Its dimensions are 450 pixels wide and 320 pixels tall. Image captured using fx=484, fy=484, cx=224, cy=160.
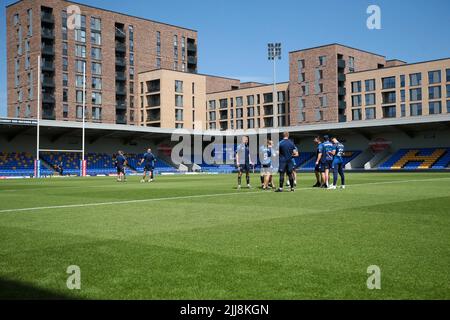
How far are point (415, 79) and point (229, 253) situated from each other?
8055cm

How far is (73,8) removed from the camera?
7462 centimetres

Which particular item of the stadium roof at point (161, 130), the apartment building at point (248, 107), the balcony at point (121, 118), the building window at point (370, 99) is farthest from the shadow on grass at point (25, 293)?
the apartment building at point (248, 107)

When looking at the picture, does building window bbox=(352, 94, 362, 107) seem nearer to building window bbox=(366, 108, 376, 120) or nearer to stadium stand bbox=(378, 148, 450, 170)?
building window bbox=(366, 108, 376, 120)

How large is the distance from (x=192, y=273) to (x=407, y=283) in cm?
206

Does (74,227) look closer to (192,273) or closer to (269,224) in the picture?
(269,224)

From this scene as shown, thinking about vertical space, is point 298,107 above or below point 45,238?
above

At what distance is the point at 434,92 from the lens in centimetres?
7812

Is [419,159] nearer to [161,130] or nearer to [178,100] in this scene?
[161,130]

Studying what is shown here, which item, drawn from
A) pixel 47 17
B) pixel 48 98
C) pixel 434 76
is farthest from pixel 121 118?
pixel 434 76

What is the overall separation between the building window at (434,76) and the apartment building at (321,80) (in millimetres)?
15201

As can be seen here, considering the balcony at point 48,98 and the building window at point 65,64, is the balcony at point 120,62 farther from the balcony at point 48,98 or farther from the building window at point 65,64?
the balcony at point 48,98

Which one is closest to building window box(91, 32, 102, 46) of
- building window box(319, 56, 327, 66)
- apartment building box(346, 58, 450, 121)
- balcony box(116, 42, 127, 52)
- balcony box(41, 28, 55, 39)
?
balcony box(116, 42, 127, 52)
